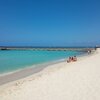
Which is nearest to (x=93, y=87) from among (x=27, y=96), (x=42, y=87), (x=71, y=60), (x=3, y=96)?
(x=42, y=87)

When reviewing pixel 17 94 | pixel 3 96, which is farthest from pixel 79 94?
pixel 3 96

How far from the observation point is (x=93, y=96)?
242 inches

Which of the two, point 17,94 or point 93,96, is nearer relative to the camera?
point 93,96

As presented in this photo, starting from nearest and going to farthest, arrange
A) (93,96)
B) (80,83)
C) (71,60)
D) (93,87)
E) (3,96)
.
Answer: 1. (93,96)
2. (3,96)
3. (93,87)
4. (80,83)
5. (71,60)

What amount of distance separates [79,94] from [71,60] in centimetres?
1520

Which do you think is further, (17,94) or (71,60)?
(71,60)

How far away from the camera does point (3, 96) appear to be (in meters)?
6.67

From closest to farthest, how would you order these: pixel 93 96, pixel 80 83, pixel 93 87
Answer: pixel 93 96, pixel 93 87, pixel 80 83

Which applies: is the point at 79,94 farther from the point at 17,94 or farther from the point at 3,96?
the point at 3,96

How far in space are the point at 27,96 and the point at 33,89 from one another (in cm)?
88

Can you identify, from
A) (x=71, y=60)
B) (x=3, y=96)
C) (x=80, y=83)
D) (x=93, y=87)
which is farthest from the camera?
(x=71, y=60)

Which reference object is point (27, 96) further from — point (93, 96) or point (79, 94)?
point (93, 96)

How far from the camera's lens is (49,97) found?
246 inches

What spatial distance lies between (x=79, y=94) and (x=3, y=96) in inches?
104
